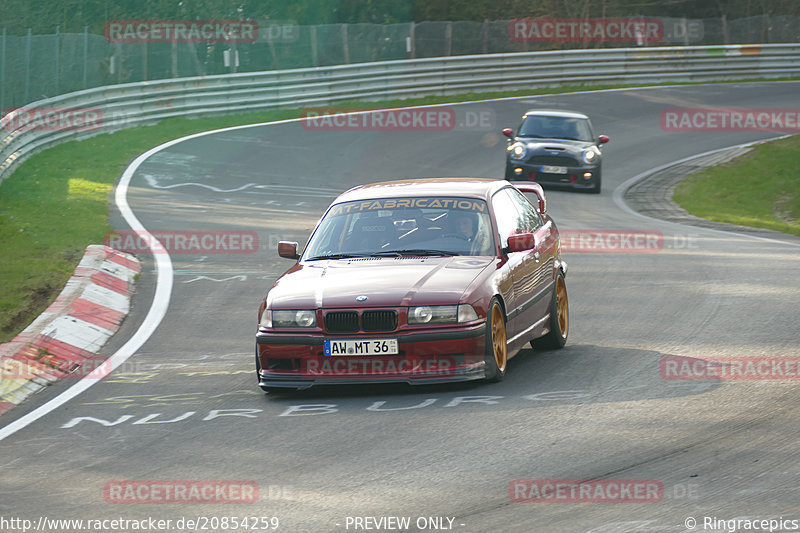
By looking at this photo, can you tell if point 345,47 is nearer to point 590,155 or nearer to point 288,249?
point 590,155

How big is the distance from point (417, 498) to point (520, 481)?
1.89 feet

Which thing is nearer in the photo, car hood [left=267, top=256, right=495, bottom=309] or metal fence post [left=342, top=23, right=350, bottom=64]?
car hood [left=267, top=256, right=495, bottom=309]

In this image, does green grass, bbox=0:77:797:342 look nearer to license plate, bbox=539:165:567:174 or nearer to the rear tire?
license plate, bbox=539:165:567:174

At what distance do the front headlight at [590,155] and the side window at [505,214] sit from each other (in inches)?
585

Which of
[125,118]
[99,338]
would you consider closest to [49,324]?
[99,338]

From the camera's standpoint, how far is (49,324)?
11133mm

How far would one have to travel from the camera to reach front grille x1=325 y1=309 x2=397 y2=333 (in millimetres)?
8523

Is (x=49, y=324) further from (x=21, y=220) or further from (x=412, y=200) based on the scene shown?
(x=21, y=220)

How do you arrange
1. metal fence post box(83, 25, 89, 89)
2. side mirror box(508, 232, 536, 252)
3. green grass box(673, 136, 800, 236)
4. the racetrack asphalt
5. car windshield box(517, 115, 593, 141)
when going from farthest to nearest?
metal fence post box(83, 25, 89, 89) → car windshield box(517, 115, 593, 141) → green grass box(673, 136, 800, 236) → side mirror box(508, 232, 536, 252) → the racetrack asphalt

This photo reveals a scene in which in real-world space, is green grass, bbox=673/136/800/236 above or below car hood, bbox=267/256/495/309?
below

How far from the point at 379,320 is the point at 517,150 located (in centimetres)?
1716

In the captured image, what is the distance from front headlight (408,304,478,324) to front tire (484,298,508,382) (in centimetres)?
22

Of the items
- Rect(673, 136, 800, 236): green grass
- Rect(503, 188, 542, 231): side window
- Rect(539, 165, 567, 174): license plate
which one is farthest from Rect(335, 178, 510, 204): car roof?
Rect(539, 165, 567, 174): license plate

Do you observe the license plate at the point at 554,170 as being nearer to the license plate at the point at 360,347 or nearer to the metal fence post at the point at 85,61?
the metal fence post at the point at 85,61
